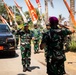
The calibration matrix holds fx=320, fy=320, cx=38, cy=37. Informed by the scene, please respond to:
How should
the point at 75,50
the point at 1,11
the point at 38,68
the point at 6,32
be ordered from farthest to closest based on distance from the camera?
the point at 1,11 → the point at 75,50 → the point at 6,32 → the point at 38,68

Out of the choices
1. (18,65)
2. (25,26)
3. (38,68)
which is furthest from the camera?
(18,65)

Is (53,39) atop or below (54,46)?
atop

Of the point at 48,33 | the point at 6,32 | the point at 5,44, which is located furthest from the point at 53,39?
the point at 6,32

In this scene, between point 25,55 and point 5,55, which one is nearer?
point 25,55

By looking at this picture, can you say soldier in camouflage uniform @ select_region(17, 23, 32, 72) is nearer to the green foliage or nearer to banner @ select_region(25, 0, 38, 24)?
the green foliage

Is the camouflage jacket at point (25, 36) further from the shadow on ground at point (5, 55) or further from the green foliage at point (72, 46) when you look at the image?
the green foliage at point (72, 46)

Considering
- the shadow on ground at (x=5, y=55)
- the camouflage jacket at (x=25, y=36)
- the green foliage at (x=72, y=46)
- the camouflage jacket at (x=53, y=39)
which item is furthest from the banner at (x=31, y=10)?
the camouflage jacket at (x=53, y=39)

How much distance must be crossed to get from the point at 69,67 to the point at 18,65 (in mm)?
2409

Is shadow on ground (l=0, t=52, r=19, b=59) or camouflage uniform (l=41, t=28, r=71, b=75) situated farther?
shadow on ground (l=0, t=52, r=19, b=59)

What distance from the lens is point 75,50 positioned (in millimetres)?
18531

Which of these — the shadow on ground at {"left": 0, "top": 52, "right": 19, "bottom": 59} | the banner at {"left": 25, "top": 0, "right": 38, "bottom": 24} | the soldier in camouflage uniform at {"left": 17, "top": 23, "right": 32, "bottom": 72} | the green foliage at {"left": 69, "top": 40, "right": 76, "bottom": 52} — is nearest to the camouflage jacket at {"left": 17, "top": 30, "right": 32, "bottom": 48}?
the soldier in camouflage uniform at {"left": 17, "top": 23, "right": 32, "bottom": 72}

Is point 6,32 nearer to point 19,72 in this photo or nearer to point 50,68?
point 19,72

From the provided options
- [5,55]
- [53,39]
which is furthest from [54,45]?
[5,55]

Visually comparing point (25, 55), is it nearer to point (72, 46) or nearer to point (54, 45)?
point (54, 45)
